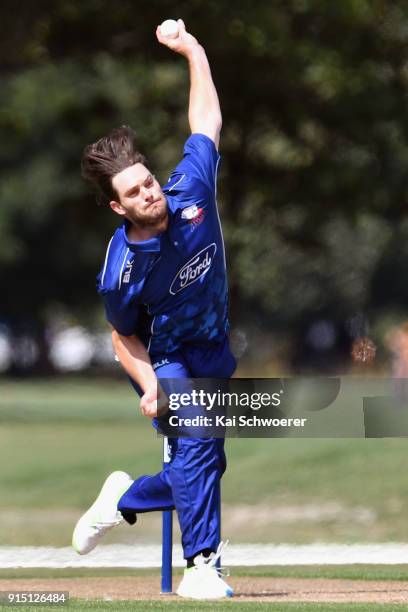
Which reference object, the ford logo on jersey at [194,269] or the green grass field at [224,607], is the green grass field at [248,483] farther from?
the ford logo on jersey at [194,269]

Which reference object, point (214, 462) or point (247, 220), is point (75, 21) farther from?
point (214, 462)

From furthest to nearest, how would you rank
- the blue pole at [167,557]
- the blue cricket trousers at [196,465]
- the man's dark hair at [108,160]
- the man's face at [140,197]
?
the blue pole at [167,557] → the blue cricket trousers at [196,465] → the man's dark hair at [108,160] → the man's face at [140,197]

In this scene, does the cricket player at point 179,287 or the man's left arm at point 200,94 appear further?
the man's left arm at point 200,94

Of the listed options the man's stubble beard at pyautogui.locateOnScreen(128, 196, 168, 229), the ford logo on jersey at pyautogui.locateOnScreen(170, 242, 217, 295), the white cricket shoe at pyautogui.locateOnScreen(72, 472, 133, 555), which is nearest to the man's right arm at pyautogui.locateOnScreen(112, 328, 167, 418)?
the ford logo on jersey at pyautogui.locateOnScreen(170, 242, 217, 295)

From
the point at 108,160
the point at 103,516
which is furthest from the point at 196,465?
the point at 108,160

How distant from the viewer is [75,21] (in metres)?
24.5

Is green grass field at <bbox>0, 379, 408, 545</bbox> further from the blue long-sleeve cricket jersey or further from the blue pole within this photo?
the blue long-sleeve cricket jersey

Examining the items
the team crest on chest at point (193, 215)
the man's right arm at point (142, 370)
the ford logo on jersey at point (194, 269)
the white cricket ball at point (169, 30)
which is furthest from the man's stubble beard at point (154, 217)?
the white cricket ball at point (169, 30)

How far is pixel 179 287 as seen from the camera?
22.6 feet

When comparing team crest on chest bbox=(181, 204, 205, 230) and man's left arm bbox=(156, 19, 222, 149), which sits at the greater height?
man's left arm bbox=(156, 19, 222, 149)

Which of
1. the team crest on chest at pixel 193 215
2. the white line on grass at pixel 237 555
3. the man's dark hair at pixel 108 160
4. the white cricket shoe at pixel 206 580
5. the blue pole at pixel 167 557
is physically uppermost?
the man's dark hair at pixel 108 160

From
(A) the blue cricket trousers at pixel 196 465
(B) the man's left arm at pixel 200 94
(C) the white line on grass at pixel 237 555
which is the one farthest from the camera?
(C) the white line on grass at pixel 237 555

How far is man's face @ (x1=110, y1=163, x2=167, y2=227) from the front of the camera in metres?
6.70

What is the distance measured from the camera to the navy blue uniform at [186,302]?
6820 mm
